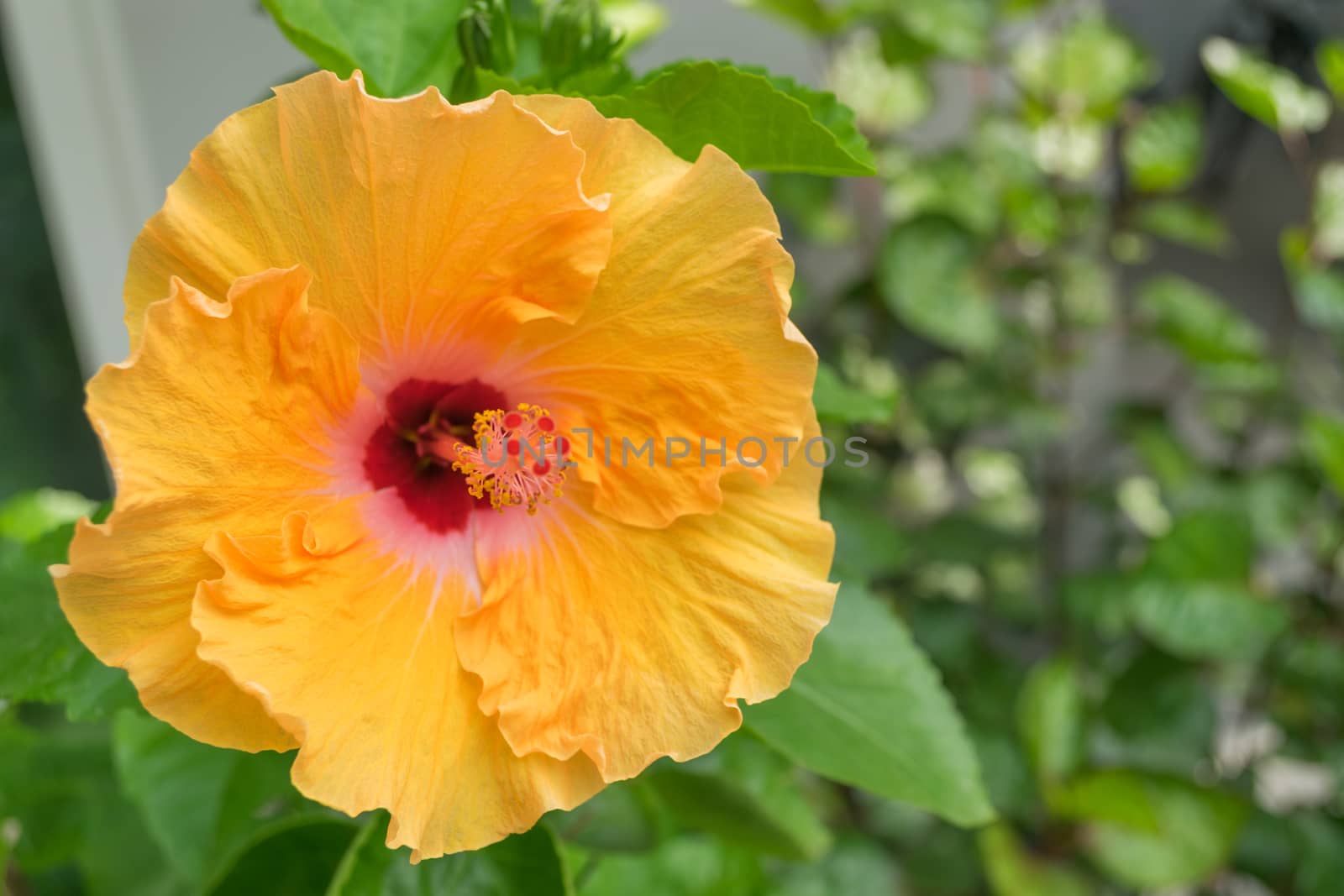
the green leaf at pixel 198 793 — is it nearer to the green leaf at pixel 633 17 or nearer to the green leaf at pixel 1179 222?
the green leaf at pixel 633 17

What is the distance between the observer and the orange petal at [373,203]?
40 cm

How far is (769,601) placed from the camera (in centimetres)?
48

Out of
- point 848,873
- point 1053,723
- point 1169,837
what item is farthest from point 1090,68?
point 848,873

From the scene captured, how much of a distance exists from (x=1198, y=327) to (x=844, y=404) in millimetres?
1152

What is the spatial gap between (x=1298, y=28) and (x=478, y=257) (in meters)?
1.91

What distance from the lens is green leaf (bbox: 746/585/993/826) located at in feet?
1.93

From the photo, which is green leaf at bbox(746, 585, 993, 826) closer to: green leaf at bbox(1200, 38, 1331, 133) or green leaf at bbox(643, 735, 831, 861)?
green leaf at bbox(643, 735, 831, 861)

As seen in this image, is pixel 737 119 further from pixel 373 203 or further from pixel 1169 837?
pixel 1169 837

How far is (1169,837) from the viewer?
144 centimetres

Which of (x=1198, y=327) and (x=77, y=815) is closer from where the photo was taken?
(x=77, y=815)

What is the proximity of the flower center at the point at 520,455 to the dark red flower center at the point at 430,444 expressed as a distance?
0.02 metres

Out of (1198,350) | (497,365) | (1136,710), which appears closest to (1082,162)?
(1198,350)

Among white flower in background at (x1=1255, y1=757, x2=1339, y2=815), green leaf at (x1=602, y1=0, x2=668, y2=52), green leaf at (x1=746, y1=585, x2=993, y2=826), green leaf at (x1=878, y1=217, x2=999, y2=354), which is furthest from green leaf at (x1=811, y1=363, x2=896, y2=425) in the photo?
white flower in background at (x1=1255, y1=757, x2=1339, y2=815)

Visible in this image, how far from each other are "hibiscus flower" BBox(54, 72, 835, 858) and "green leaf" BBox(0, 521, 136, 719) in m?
0.14
